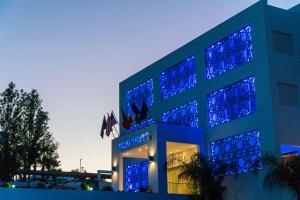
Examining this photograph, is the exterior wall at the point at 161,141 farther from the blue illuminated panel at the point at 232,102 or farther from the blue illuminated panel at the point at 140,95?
the blue illuminated panel at the point at 140,95

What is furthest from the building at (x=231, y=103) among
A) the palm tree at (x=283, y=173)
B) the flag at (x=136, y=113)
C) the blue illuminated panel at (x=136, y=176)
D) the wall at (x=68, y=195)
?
the wall at (x=68, y=195)

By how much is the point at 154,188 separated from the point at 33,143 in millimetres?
14608

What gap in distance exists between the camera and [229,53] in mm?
29500

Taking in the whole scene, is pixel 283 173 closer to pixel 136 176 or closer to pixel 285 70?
pixel 285 70

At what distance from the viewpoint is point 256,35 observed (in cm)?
Result: 2747

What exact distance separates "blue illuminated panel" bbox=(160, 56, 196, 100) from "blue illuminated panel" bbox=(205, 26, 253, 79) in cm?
170

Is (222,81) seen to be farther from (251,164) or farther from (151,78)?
(151,78)

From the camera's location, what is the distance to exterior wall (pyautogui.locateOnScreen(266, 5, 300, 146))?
85.9 feet

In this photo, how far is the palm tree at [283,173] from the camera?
76.8 ft

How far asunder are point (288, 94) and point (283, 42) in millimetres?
2933

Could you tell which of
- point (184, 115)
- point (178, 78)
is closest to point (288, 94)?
point (184, 115)

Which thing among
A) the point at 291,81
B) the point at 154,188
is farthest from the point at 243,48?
the point at 154,188

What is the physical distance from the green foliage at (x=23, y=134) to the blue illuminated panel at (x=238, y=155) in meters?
15.2

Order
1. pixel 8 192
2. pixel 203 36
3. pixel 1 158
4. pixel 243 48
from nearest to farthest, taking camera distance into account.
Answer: pixel 8 192
pixel 243 48
pixel 203 36
pixel 1 158
